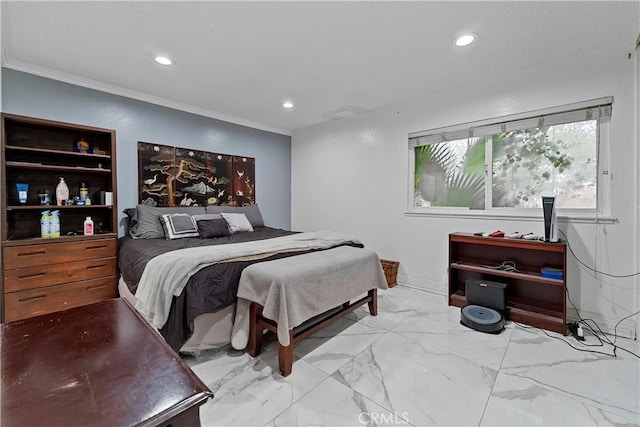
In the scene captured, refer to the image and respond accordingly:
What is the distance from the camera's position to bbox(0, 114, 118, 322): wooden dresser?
7.88 ft

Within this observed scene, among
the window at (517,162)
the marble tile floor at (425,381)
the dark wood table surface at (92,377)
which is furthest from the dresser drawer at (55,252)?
the window at (517,162)

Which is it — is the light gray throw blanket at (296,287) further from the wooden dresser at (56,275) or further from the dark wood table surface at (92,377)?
the wooden dresser at (56,275)

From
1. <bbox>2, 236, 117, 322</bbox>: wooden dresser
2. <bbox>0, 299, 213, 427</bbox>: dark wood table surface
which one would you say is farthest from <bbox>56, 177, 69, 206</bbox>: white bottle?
<bbox>0, 299, 213, 427</bbox>: dark wood table surface

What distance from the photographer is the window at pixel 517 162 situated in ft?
8.39

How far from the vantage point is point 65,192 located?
2.78 meters

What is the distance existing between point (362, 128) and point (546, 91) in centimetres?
207

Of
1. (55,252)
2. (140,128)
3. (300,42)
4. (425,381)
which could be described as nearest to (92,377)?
(425,381)

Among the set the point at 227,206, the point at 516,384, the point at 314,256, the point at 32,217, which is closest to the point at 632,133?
the point at 516,384

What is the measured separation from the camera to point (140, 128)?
3.37m

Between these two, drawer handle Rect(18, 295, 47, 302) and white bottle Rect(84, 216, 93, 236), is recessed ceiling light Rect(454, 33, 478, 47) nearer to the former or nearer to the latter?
white bottle Rect(84, 216, 93, 236)

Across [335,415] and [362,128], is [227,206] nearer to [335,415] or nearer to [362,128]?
[362,128]

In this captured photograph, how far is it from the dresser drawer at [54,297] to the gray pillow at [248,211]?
4.55 feet

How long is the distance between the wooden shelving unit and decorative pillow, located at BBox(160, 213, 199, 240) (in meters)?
A: 2.83

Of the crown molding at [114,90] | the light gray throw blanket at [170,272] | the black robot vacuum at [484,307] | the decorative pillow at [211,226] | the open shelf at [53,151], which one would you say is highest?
the crown molding at [114,90]
